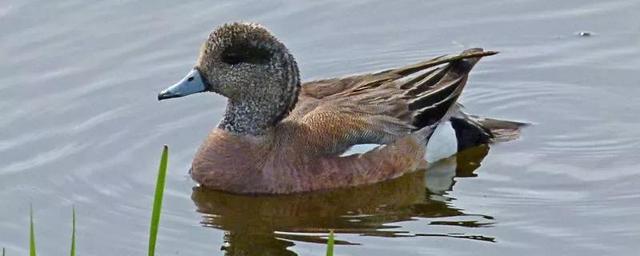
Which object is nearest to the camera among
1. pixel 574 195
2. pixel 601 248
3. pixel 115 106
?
pixel 601 248

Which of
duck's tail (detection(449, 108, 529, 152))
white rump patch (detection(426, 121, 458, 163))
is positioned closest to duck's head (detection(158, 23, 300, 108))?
white rump patch (detection(426, 121, 458, 163))

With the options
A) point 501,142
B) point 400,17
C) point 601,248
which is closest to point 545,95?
point 501,142

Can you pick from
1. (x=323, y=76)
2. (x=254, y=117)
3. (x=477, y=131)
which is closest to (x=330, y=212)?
(x=254, y=117)

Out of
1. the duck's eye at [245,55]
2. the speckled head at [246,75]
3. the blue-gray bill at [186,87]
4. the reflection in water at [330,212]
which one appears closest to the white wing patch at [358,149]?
the reflection in water at [330,212]

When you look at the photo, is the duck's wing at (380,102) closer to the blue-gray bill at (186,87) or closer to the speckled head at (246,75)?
the speckled head at (246,75)

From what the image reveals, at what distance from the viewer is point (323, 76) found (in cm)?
1169

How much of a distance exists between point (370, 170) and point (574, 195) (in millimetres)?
1316

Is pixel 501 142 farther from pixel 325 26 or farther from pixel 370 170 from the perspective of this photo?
pixel 325 26

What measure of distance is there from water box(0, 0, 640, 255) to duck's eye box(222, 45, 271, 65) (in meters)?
0.85

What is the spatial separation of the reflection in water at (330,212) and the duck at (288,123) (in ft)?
0.27

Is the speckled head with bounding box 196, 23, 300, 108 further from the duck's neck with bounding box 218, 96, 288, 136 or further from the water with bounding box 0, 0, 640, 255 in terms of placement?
the water with bounding box 0, 0, 640, 255

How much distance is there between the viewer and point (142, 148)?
1073 cm

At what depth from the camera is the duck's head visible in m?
9.96

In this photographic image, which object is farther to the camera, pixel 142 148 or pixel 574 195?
pixel 142 148
